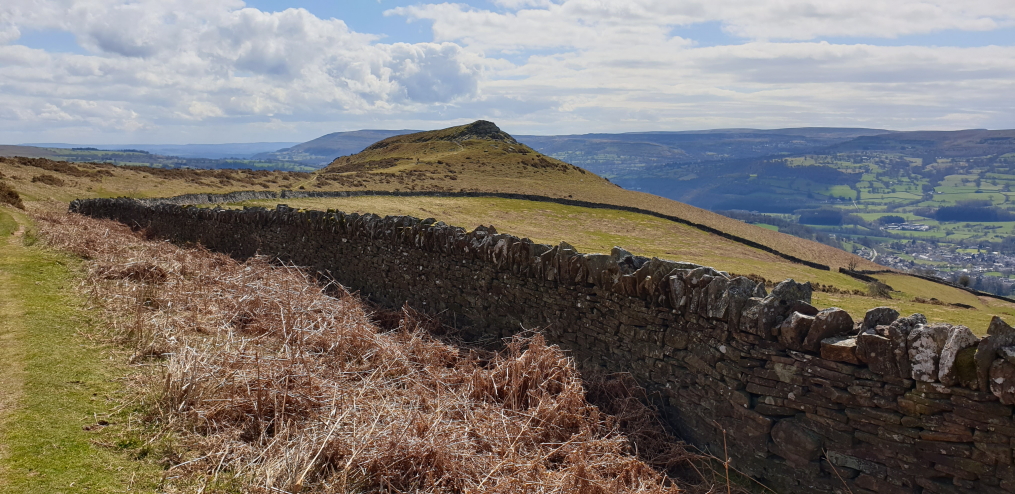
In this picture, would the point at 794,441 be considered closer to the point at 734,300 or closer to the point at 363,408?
the point at 734,300

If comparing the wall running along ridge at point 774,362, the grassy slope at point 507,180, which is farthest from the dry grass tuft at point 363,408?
the grassy slope at point 507,180

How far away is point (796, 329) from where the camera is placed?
19.2 ft

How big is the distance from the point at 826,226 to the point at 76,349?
201986 millimetres

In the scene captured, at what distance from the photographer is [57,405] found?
18.5 ft

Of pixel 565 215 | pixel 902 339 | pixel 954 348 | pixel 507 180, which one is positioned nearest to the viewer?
pixel 954 348

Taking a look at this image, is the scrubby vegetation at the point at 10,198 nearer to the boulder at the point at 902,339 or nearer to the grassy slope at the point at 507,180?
the grassy slope at the point at 507,180

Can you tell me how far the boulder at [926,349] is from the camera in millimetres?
4910

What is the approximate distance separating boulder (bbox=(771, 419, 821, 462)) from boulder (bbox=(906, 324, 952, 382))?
1.18 metres

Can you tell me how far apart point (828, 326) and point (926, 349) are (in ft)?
2.72

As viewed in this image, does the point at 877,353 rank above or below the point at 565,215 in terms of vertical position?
above

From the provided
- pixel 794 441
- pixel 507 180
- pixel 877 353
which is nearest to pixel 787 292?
pixel 877 353

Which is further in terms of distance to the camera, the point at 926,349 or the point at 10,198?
the point at 10,198

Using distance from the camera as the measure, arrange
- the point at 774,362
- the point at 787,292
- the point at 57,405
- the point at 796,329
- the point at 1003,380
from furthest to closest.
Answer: the point at 787,292, the point at 774,362, the point at 796,329, the point at 57,405, the point at 1003,380

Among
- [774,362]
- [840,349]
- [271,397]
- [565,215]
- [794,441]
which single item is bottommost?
[565,215]
